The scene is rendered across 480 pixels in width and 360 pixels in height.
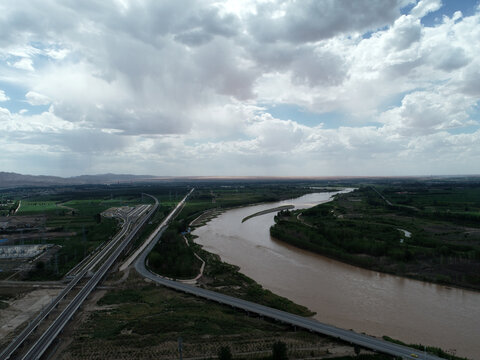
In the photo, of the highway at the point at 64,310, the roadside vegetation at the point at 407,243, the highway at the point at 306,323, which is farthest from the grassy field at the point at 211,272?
the roadside vegetation at the point at 407,243

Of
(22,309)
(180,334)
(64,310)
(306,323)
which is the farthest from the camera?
(22,309)

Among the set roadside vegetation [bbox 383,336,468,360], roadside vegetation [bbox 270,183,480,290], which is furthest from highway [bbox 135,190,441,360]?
roadside vegetation [bbox 270,183,480,290]

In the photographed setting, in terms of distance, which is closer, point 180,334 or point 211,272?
point 180,334

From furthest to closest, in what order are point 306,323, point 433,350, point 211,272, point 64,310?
point 211,272, point 64,310, point 306,323, point 433,350

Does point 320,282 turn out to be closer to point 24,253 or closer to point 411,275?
point 411,275

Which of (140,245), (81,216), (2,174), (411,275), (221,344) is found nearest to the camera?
(221,344)

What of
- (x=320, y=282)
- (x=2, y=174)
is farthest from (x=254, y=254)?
(x=2, y=174)

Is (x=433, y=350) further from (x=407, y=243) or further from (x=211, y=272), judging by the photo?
(x=407, y=243)

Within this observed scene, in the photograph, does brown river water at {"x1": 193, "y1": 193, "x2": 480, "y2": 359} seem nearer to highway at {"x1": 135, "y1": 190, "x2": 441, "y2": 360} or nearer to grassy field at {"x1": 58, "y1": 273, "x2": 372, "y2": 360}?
highway at {"x1": 135, "y1": 190, "x2": 441, "y2": 360}

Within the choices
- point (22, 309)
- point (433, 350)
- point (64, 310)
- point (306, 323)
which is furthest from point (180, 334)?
point (433, 350)
